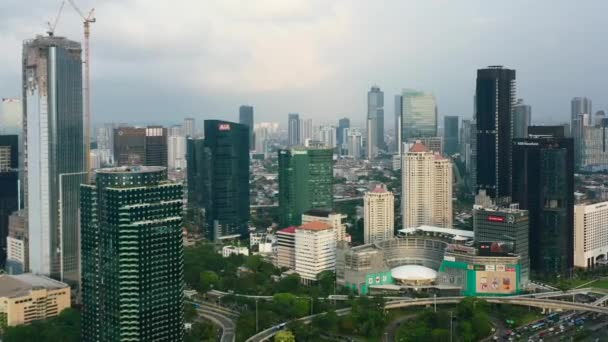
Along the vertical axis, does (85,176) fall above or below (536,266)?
above

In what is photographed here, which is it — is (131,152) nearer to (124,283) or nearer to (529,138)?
(529,138)

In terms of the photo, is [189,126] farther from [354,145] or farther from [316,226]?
[316,226]

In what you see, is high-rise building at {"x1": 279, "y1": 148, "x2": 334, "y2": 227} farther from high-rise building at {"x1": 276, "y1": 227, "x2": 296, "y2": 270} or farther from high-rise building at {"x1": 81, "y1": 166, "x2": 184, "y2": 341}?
high-rise building at {"x1": 81, "y1": 166, "x2": 184, "y2": 341}

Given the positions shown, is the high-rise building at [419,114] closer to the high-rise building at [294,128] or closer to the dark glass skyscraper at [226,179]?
the high-rise building at [294,128]

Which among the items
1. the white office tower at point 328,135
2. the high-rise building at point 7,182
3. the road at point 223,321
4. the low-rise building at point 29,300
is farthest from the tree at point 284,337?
the white office tower at point 328,135

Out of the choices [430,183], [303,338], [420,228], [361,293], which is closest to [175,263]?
[303,338]

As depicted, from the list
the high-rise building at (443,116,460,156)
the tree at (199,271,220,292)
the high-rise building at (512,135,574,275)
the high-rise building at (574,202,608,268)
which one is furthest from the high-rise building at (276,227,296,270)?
the high-rise building at (443,116,460,156)

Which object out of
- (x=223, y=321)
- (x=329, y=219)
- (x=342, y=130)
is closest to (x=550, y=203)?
(x=329, y=219)
